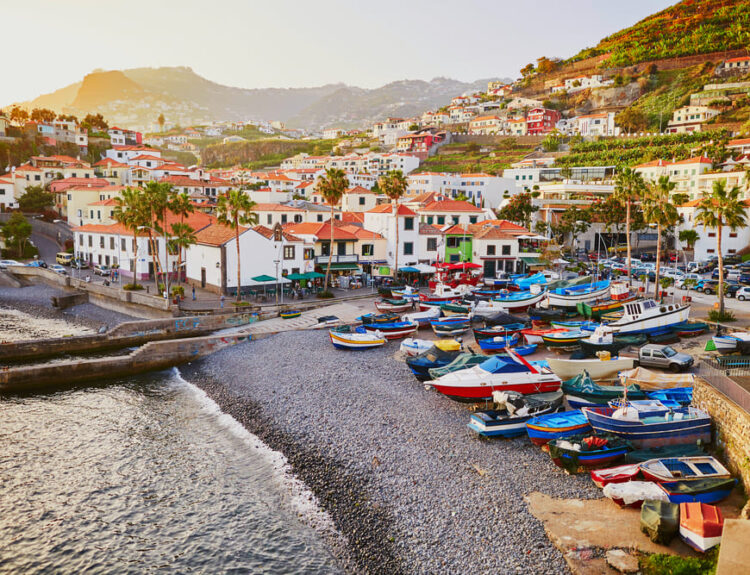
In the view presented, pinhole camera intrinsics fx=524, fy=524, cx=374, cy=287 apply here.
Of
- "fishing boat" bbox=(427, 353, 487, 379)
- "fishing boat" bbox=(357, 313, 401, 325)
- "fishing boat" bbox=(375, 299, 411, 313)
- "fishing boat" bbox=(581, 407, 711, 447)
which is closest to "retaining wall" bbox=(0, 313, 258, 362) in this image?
"fishing boat" bbox=(357, 313, 401, 325)

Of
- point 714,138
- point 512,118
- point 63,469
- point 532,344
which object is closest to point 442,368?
point 532,344

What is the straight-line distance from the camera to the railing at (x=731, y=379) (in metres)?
16.3

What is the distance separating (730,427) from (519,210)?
62179 millimetres

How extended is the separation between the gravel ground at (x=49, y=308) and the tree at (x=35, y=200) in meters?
31.5

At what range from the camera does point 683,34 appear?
15800 cm

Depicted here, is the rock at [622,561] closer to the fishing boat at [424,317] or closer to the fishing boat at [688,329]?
the fishing boat at [688,329]

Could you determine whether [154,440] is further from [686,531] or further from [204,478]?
[686,531]

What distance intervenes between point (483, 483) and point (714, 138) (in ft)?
343

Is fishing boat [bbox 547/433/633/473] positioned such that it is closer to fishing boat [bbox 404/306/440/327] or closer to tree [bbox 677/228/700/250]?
fishing boat [bbox 404/306/440/327]

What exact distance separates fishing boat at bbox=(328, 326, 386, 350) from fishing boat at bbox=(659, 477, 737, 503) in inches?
807

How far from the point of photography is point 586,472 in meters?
17.6

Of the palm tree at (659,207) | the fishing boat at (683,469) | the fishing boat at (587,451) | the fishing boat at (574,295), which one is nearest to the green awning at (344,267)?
the fishing boat at (574,295)

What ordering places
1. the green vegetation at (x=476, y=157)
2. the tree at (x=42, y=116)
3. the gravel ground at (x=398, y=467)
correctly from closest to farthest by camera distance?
the gravel ground at (x=398, y=467)
the green vegetation at (x=476, y=157)
the tree at (x=42, y=116)

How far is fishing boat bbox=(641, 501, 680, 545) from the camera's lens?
43.7 feet
